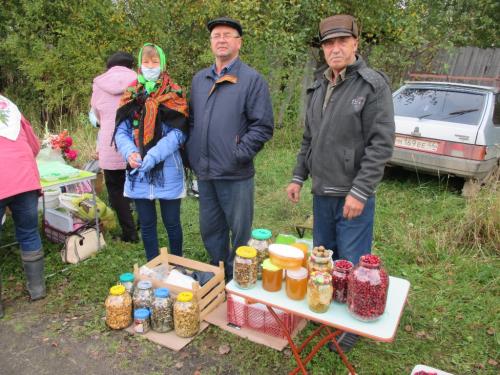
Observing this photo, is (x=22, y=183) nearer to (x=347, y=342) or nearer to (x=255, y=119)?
(x=255, y=119)

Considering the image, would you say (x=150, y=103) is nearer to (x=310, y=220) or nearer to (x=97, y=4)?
(x=310, y=220)

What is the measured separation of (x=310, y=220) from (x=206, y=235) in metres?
1.50

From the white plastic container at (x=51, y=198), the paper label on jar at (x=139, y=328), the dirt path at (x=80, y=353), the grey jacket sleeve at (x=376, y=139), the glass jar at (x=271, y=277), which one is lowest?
the dirt path at (x=80, y=353)

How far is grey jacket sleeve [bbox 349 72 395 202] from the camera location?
2.23 metres

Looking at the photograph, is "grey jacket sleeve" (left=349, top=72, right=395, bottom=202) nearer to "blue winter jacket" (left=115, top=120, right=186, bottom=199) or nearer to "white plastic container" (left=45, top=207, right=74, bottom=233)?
"blue winter jacket" (left=115, top=120, right=186, bottom=199)

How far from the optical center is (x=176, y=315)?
2.85 metres

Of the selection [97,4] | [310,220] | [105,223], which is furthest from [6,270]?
[97,4]

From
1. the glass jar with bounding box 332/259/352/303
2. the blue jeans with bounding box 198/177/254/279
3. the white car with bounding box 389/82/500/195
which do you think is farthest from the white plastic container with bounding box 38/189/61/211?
the white car with bounding box 389/82/500/195

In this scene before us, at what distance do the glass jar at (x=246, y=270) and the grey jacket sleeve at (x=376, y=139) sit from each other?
685mm

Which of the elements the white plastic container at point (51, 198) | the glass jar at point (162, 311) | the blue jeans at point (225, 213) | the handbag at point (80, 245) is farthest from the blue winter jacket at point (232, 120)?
the white plastic container at point (51, 198)

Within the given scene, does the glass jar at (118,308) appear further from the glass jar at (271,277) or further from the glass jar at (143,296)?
the glass jar at (271,277)

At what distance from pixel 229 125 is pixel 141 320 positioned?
1.52 meters

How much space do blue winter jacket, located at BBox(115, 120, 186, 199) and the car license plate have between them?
11.6 feet

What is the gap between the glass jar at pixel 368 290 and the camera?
1773mm
